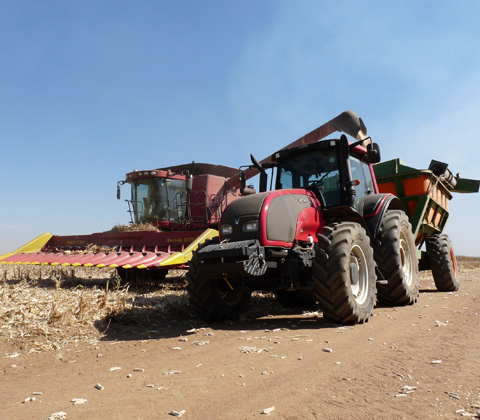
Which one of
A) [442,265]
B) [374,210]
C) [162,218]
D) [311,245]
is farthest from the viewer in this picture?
→ [162,218]

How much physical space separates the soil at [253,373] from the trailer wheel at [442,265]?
4034mm

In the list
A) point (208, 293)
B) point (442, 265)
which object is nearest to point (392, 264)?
point (208, 293)

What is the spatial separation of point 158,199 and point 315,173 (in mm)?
6356

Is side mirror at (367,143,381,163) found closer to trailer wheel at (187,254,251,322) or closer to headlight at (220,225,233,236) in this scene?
headlight at (220,225,233,236)

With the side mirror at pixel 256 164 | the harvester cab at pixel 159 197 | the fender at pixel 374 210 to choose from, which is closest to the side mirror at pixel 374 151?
the fender at pixel 374 210

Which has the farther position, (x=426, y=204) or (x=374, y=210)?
(x=426, y=204)

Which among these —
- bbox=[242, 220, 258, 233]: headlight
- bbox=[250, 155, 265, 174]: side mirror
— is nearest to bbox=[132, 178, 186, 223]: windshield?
bbox=[250, 155, 265, 174]: side mirror

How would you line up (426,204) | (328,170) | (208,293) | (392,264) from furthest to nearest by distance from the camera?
(426,204) < (328,170) < (392,264) < (208,293)

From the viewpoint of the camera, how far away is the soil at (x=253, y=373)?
2.65m

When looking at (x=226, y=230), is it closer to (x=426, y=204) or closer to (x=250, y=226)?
(x=250, y=226)

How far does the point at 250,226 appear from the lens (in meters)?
5.38

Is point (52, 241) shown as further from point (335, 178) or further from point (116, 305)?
point (335, 178)

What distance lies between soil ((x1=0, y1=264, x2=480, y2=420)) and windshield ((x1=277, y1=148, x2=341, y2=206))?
2.08 meters

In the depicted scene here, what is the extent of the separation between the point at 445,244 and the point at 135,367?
26.3 ft
